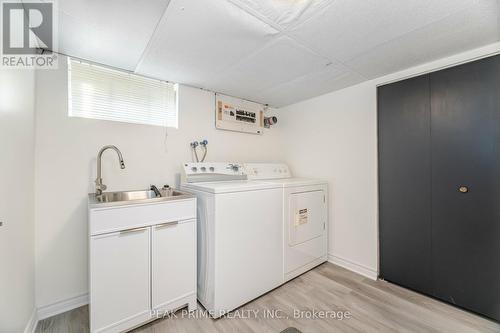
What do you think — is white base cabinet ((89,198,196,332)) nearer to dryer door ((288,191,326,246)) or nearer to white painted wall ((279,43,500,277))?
dryer door ((288,191,326,246))

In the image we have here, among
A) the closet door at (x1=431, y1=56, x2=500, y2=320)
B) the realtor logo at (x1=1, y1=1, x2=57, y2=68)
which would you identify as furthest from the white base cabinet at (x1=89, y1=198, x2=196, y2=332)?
the closet door at (x1=431, y1=56, x2=500, y2=320)

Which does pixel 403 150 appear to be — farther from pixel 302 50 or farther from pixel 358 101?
pixel 302 50

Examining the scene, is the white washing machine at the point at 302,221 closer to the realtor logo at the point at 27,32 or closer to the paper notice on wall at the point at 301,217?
the paper notice on wall at the point at 301,217

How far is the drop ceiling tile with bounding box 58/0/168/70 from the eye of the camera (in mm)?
1241

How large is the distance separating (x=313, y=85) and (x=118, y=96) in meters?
2.14

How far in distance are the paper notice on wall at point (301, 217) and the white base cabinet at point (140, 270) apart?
1.11m

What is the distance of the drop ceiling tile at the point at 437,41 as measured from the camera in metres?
1.32

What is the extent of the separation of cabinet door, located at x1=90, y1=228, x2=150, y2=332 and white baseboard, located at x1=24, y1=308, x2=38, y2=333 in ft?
1.58

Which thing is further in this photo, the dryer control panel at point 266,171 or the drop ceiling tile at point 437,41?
the dryer control panel at point 266,171

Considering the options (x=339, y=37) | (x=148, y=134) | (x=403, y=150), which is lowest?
(x=403, y=150)

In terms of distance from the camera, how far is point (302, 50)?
5.53 ft

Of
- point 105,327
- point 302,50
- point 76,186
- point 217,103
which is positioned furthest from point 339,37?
point 105,327

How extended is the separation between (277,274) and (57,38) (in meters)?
2.76

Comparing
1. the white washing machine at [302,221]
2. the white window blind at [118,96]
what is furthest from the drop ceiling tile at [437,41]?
the white window blind at [118,96]
